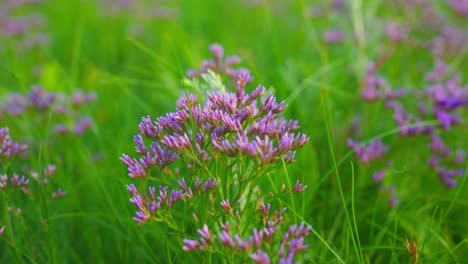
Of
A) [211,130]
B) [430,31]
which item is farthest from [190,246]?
[430,31]

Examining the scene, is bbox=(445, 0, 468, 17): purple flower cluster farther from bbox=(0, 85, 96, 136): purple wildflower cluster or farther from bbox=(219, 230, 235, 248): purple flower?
bbox=(219, 230, 235, 248): purple flower

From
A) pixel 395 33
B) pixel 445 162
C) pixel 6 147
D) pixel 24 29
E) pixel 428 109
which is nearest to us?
pixel 6 147

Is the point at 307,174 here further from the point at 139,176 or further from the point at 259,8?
the point at 259,8

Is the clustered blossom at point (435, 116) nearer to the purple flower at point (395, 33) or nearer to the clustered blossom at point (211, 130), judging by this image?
the purple flower at point (395, 33)

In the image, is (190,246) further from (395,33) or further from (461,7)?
(461,7)

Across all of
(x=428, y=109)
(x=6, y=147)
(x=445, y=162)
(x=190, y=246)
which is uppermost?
(x=6, y=147)

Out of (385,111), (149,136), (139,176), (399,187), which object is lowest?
(399,187)

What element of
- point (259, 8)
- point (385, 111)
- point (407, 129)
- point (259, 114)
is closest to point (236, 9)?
point (259, 8)
